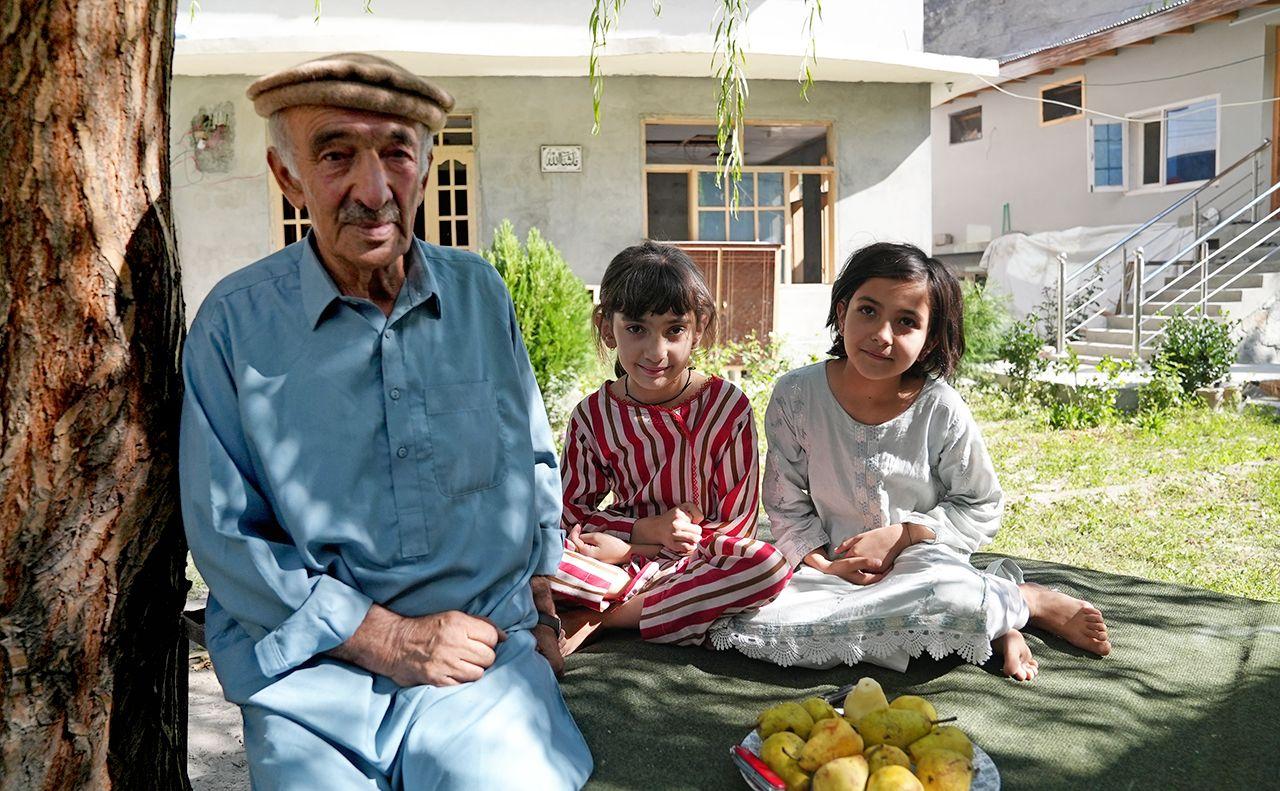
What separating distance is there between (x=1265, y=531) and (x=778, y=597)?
12.8 ft

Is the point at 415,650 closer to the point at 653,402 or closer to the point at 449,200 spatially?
the point at 653,402

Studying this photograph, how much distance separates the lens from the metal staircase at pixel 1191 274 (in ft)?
39.2

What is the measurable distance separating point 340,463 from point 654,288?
135 centimetres

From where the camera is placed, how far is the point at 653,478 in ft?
11.2

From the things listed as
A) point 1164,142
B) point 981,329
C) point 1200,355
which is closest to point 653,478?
point 1200,355

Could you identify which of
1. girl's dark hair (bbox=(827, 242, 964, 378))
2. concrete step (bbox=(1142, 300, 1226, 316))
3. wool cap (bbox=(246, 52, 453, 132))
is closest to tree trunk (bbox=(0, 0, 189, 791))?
wool cap (bbox=(246, 52, 453, 132))

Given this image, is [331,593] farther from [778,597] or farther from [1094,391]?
[1094,391]

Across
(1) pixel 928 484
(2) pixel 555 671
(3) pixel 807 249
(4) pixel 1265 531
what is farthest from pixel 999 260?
(2) pixel 555 671

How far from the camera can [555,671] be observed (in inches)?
105

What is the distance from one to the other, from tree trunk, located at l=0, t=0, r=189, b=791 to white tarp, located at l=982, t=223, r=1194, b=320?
14.4m

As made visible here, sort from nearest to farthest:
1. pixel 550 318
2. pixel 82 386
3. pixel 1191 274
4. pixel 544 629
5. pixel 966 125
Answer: pixel 82 386, pixel 544 629, pixel 550 318, pixel 1191 274, pixel 966 125

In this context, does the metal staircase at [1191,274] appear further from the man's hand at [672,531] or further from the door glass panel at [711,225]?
the man's hand at [672,531]

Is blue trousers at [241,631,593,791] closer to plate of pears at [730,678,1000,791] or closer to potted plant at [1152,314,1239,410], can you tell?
plate of pears at [730,678,1000,791]

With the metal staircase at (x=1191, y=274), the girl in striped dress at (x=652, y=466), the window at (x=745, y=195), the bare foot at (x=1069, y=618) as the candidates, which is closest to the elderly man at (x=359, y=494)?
the girl in striped dress at (x=652, y=466)
